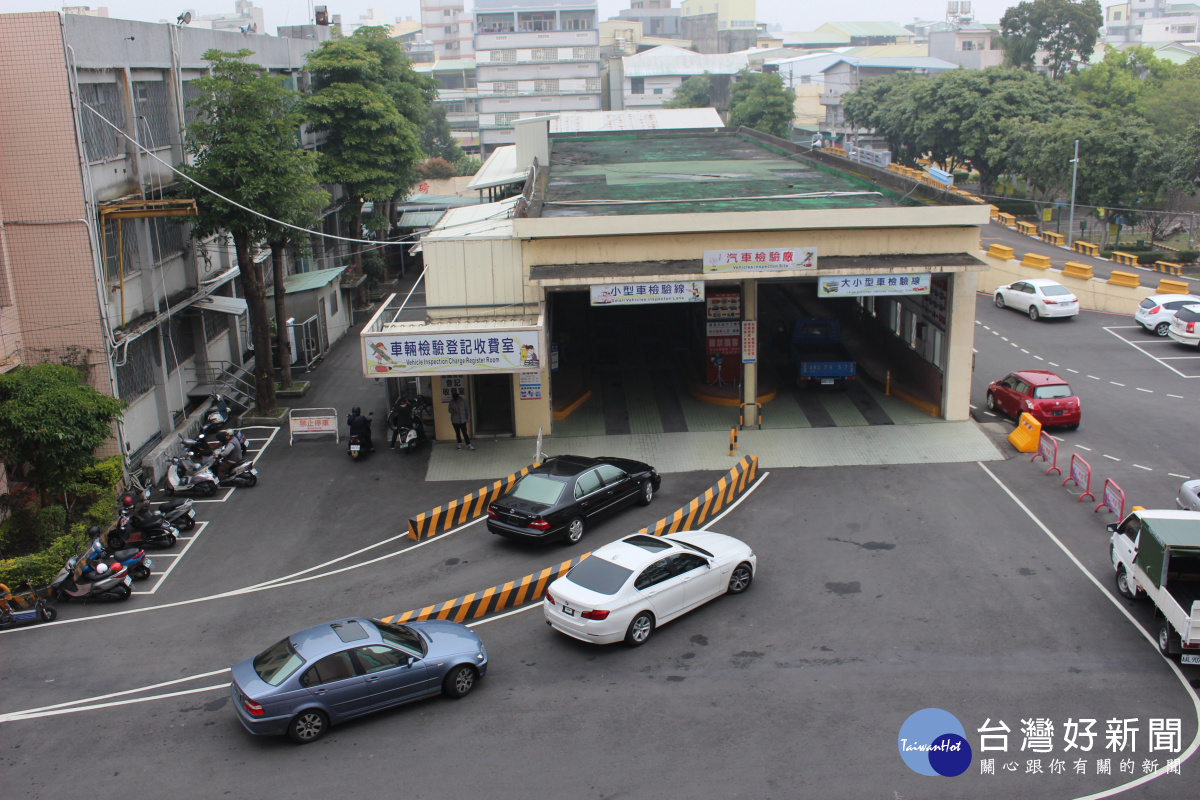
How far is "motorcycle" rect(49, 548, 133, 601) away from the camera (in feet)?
56.7

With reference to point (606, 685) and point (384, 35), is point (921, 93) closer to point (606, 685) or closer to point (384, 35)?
point (384, 35)

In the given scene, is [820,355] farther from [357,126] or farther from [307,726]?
[357,126]

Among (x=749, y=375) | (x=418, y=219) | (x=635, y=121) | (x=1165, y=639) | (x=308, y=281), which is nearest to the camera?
(x=1165, y=639)

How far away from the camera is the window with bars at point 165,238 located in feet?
83.9

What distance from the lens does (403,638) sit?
13633 mm

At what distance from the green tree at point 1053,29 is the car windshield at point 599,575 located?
299ft

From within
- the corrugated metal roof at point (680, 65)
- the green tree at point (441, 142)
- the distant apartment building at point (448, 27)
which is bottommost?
the green tree at point (441, 142)

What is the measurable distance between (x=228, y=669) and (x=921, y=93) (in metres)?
70.1

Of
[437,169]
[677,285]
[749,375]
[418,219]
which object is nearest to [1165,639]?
[677,285]

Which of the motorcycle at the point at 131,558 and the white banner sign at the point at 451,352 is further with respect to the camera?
the white banner sign at the point at 451,352

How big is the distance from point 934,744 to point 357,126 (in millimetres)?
36094

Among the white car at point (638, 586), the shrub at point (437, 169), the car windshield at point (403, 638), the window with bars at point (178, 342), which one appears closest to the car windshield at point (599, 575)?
the white car at point (638, 586)

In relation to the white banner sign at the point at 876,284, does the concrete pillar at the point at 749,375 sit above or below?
below

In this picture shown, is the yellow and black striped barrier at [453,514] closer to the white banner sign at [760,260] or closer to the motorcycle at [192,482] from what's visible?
the motorcycle at [192,482]
